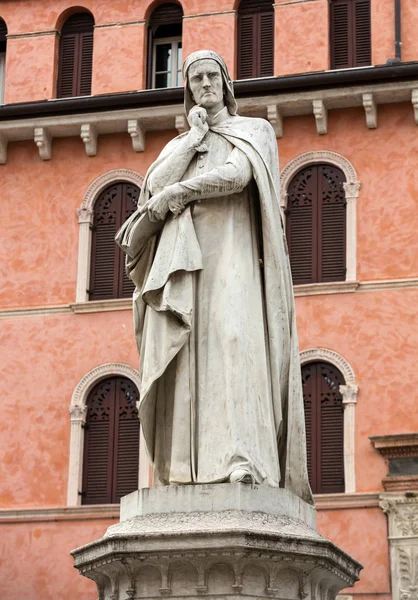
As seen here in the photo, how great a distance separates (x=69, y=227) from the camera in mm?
24406

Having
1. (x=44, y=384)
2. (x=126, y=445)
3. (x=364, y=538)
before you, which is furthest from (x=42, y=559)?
(x=364, y=538)

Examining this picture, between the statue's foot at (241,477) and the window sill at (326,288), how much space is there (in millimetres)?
16486

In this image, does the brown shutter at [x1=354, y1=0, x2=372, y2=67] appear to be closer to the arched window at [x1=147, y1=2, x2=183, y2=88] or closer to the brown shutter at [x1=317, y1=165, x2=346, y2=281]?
the brown shutter at [x1=317, y1=165, x2=346, y2=281]

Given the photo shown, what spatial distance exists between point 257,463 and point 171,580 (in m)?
0.67

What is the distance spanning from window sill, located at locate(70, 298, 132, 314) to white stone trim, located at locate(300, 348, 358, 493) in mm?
3050

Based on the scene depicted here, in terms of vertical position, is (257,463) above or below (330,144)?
below

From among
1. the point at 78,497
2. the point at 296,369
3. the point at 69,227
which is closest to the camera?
the point at 296,369

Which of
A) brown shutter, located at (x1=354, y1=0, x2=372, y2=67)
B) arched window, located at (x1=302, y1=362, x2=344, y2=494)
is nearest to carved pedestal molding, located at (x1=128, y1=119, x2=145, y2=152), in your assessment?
brown shutter, located at (x1=354, y1=0, x2=372, y2=67)

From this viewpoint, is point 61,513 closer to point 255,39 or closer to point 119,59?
point 119,59


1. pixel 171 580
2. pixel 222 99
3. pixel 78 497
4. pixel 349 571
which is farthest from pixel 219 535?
pixel 78 497

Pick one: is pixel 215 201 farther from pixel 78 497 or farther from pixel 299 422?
pixel 78 497

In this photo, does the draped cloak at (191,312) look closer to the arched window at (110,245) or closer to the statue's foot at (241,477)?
the statue's foot at (241,477)

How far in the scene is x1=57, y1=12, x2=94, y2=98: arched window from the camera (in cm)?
2541

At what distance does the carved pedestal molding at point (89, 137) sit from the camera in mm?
24469
